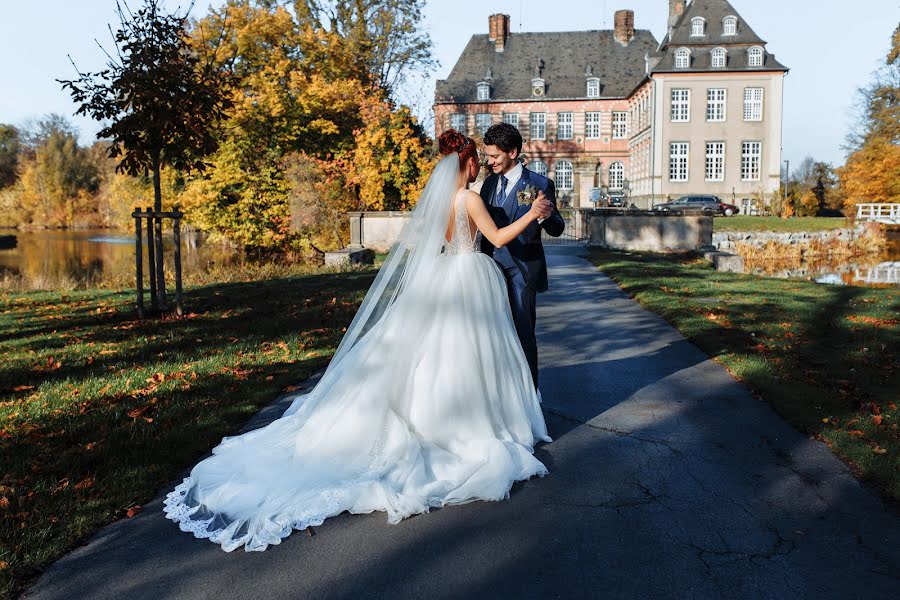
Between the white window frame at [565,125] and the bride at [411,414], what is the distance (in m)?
61.7

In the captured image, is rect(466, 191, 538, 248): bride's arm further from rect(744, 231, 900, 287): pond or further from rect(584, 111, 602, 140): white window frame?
rect(584, 111, 602, 140): white window frame

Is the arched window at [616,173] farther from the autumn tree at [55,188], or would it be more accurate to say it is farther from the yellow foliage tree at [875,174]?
the autumn tree at [55,188]

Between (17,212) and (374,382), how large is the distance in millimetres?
70572

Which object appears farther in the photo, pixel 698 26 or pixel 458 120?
pixel 458 120

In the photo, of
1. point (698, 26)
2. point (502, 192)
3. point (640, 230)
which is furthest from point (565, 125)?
point (502, 192)

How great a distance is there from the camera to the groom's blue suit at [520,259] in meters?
5.55

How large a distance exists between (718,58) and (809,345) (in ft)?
158

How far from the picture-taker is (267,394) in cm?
634

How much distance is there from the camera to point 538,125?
212ft

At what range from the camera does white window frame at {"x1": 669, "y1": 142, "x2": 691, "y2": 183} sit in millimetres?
52606

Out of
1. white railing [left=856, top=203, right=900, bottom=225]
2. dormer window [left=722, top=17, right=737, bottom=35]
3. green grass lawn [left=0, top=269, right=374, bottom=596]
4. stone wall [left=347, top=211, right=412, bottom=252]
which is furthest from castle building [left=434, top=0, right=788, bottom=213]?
green grass lawn [left=0, top=269, right=374, bottom=596]

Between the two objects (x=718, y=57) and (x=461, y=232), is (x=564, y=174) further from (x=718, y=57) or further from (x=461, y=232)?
(x=461, y=232)

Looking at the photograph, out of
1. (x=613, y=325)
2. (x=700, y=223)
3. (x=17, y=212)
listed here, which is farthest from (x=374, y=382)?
(x=17, y=212)

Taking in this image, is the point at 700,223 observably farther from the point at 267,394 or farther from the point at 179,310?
the point at 267,394
